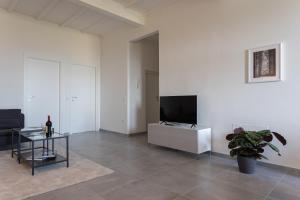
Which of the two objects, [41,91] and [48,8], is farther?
[41,91]

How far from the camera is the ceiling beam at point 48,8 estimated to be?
4367 millimetres

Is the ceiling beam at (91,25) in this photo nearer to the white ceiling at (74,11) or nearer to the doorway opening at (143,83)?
the white ceiling at (74,11)

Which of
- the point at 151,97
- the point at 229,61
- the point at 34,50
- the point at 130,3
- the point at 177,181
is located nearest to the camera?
the point at 177,181

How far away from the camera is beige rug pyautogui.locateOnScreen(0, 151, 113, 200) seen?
7.36 ft

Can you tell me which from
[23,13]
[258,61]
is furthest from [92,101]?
[258,61]

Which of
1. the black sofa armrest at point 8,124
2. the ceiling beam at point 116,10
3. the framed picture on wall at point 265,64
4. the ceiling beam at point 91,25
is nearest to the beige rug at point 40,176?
the black sofa armrest at point 8,124

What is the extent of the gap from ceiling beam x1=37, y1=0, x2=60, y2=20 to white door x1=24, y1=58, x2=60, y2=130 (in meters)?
1.10

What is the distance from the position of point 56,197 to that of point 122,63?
4.23 m

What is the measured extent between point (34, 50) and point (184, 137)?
436cm

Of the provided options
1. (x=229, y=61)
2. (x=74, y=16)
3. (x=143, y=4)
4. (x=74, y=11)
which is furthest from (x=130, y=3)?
(x=229, y=61)

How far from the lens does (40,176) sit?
2.66m

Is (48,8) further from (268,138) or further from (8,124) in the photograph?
(268,138)

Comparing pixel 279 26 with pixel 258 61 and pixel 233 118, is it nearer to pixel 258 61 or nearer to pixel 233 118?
pixel 258 61

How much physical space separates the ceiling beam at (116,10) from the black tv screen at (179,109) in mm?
2075
